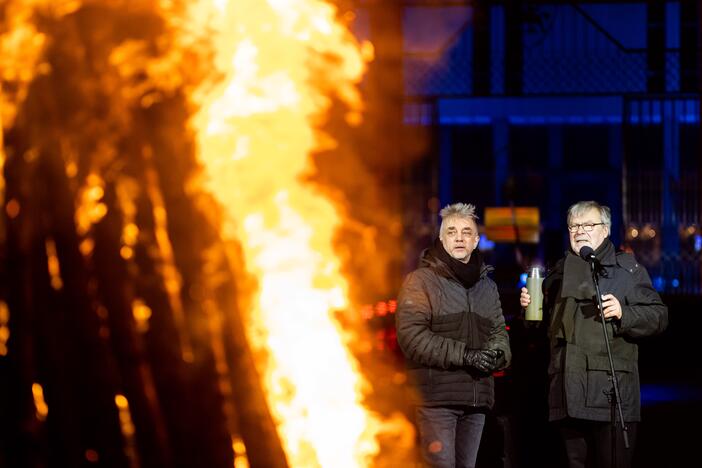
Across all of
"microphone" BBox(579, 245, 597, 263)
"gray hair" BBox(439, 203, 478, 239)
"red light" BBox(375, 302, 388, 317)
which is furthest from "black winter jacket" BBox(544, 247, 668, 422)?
"red light" BBox(375, 302, 388, 317)

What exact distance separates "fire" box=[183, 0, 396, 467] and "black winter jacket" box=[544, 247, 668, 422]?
1211 millimetres

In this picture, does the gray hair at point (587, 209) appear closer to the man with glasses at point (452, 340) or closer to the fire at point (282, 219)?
the man with glasses at point (452, 340)

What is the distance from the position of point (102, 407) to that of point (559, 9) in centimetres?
1553

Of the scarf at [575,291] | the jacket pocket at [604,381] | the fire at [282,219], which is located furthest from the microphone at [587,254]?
the fire at [282,219]

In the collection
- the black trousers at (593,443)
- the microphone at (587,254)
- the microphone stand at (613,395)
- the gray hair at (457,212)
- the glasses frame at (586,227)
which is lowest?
the black trousers at (593,443)

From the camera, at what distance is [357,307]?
974cm

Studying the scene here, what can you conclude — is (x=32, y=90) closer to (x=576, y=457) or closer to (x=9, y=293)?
(x=9, y=293)

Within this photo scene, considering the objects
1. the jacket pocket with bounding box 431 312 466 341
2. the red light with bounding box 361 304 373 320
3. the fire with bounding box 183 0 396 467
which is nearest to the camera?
the jacket pocket with bounding box 431 312 466 341

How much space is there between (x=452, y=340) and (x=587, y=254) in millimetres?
878

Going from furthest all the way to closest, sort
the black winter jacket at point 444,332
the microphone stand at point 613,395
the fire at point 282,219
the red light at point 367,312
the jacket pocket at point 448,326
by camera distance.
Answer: the red light at point 367,312, the fire at point 282,219, the jacket pocket at point 448,326, the black winter jacket at point 444,332, the microphone stand at point 613,395

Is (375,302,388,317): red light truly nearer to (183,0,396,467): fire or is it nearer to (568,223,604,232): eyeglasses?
(183,0,396,467): fire

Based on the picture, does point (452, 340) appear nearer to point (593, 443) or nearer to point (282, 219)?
point (593, 443)

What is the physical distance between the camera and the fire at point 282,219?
6008 millimetres

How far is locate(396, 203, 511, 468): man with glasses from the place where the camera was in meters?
5.79
